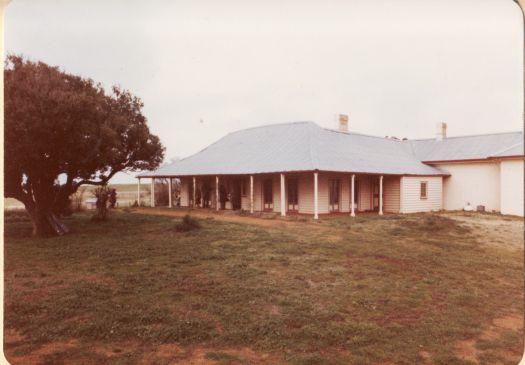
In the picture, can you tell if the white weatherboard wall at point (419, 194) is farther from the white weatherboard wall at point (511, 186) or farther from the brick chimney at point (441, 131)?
the brick chimney at point (441, 131)

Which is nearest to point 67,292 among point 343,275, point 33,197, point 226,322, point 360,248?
point 226,322

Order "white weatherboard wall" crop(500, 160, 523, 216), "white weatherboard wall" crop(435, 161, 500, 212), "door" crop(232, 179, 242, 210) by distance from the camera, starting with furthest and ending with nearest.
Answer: "door" crop(232, 179, 242, 210) → "white weatherboard wall" crop(435, 161, 500, 212) → "white weatherboard wall" crop(500, 160, 523, 216)

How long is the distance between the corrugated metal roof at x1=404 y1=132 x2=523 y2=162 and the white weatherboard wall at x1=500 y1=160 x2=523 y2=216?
0.68 m

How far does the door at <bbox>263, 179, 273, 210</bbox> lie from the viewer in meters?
23.9

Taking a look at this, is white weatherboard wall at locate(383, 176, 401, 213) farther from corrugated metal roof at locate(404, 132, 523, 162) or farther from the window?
corrugated metal roof at locate(404, 132, 523, 162)

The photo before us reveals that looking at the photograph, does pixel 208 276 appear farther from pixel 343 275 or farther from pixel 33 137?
pixel 33 137

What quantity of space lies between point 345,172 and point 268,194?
16.3 feet

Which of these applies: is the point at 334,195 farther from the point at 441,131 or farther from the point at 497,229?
the point at 441,131

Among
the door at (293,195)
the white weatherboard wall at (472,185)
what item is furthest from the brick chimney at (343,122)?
the door at (293,195)

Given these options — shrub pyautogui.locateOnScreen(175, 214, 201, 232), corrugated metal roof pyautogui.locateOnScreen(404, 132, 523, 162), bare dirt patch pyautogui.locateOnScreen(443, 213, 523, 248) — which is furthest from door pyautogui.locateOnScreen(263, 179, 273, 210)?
corrugated metal roof pyautogui.locateOnScreen(404, 132, 523, 162)

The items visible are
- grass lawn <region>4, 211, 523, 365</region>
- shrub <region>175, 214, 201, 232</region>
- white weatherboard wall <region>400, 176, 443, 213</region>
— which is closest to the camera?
grass lawn <region>4, 211, 523, 365</region>

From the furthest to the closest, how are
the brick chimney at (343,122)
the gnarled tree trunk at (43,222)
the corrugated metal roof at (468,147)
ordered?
1. the brick chimney at (343,122)
2. the corrugated metal roof at (468,147)
3. the gnarled tree trunk at (43,222)

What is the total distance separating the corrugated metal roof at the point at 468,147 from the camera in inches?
997

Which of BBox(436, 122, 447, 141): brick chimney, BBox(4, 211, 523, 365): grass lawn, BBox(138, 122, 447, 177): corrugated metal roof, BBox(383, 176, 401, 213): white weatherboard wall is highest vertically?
BBox(436, 122, 447, 141): brick chimney
